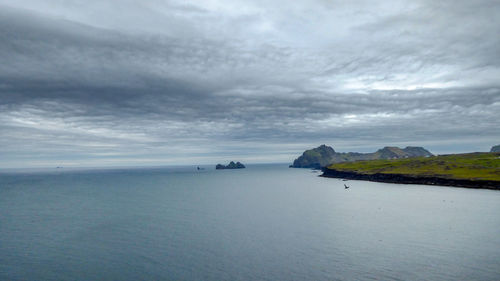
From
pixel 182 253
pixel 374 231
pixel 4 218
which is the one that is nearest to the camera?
pixel 182 253

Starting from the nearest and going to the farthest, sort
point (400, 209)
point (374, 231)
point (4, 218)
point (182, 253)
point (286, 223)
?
1. point (182, 253)
2. point (374, 231)
3. point (286, 223)
4. point (4, 218)
5. point (400, 209)

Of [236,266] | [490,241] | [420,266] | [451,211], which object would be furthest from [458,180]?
[236,266]

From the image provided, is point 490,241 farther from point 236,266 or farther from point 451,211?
point 236,266

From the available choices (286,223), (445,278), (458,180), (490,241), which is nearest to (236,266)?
(445,278)

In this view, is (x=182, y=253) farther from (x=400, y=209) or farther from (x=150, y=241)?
(x=400, y=209)

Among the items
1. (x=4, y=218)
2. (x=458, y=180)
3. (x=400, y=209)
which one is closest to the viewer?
(x=4, y=218)

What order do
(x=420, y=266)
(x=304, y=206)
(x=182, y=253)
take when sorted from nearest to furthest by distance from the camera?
(x=420, y=266), (x=182, y=253), (x=304, y=206)

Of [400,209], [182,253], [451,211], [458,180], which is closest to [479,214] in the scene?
[451,211]

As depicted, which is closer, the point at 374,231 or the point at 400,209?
the point at 374,231

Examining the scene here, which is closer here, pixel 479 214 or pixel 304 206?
pixel 479 214
